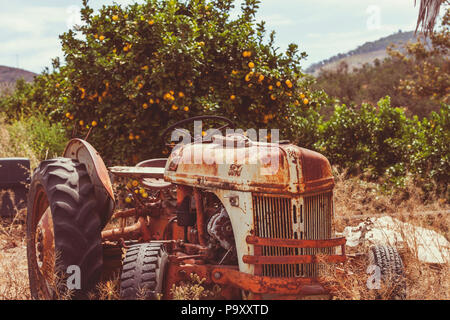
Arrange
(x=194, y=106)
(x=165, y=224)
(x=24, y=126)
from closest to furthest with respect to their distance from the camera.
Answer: (x=165, y=224), (x=194, y=106), (x=24, y=126)

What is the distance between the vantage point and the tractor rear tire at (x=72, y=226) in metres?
3.11

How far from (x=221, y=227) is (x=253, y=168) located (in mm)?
448

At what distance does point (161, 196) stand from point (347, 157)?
4.50 meters

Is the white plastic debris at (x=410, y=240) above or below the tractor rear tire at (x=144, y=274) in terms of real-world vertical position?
below

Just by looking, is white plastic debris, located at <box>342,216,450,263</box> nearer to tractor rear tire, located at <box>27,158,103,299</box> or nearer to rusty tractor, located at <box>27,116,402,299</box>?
rusty tractor, located at <box>27,116,402,299</box>

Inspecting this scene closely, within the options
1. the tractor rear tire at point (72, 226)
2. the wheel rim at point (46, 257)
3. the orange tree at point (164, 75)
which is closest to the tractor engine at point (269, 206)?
the tractor rear tire at point (72, 226)

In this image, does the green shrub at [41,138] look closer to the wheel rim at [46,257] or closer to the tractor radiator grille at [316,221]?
the wheel rim at [46,257]

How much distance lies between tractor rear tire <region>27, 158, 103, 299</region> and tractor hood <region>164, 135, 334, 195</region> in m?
0.67

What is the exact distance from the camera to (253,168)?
9.17 ft

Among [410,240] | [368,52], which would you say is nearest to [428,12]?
[410,240]

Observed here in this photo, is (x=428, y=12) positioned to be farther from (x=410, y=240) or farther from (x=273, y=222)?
(x=273, y=222)

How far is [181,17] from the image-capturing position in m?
6.00

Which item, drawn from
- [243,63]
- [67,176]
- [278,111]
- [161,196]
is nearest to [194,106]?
A: [243,63]
